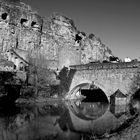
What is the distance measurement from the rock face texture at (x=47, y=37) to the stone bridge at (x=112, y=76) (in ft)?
35.1

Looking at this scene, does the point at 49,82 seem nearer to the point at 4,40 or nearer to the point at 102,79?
the point at 102,79

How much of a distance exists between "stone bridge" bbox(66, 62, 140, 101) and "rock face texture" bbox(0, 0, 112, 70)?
10.7 meters

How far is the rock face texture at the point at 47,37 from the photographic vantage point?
105ft

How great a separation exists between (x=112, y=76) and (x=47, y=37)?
60.2 ft

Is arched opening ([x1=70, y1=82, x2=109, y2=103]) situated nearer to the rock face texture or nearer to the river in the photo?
the rock face texture

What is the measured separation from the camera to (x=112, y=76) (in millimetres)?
21328

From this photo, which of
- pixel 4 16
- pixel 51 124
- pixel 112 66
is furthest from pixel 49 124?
pixel 4 16

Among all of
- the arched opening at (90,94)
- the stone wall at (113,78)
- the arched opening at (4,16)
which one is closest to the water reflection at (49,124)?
the stone wall at (113,78)

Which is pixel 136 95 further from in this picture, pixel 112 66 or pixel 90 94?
pixel 90 94

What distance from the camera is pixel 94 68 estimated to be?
23.0 meters

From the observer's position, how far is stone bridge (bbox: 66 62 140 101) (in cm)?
1989

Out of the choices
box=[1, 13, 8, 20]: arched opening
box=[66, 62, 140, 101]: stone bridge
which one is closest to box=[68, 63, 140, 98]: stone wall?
box=[66, 62, 140, 101]: stone bridge

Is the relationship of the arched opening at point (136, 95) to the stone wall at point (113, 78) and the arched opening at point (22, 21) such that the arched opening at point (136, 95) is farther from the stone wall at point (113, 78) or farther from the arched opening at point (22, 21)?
the arched opening at point (22, 21)

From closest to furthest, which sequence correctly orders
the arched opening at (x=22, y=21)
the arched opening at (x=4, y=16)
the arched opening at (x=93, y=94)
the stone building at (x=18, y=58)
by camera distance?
the arched opening at (x=93, y=94), the stone building at (x=18, y=58), the arched opening at (x=4, y=16), the arched opening at (x=22, y=21)
